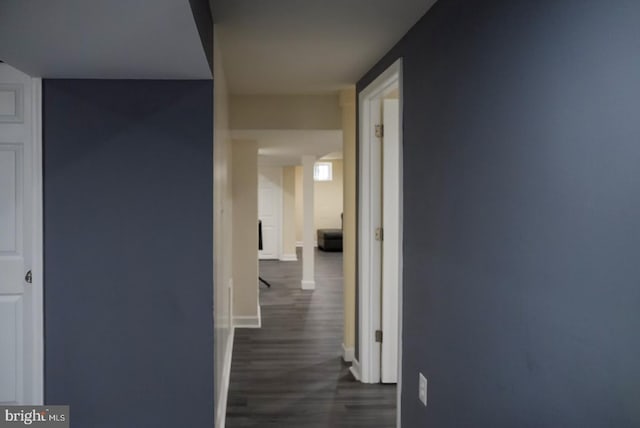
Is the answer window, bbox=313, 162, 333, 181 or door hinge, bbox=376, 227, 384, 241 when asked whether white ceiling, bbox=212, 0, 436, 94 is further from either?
window, bbox=313, 162, 333, 181

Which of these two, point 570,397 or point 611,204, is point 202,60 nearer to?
point 611,204

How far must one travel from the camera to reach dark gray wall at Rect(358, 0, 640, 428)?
1043 millimetres

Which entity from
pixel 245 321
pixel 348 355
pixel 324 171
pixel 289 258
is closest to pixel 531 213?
pixel 348 355

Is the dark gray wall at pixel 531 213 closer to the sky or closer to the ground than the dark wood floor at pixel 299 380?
closer to the sky

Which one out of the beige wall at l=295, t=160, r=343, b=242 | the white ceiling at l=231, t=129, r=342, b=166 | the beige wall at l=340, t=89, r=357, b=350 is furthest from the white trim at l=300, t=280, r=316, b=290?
the beige wall at l=295, t=160, r=343, b=242

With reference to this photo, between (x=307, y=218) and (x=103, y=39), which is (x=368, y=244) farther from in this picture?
(x=307, y=218)

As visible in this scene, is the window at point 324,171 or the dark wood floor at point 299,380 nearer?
the dark wood floor at point 299,380

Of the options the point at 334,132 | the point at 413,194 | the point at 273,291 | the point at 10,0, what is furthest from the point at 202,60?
the point at 273,291

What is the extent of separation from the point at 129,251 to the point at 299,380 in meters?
1.75

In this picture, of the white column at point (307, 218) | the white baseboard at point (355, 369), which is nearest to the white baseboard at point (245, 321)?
the white baseboard at point (355, 369)

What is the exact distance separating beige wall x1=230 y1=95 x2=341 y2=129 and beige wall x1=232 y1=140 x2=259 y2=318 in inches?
31.4

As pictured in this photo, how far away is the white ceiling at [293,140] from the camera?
4409 mm

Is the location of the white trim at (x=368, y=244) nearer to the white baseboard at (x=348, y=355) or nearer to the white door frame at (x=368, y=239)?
the white door frame at (x=368, y=239)

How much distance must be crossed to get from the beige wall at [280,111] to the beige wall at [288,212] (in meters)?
5.85
